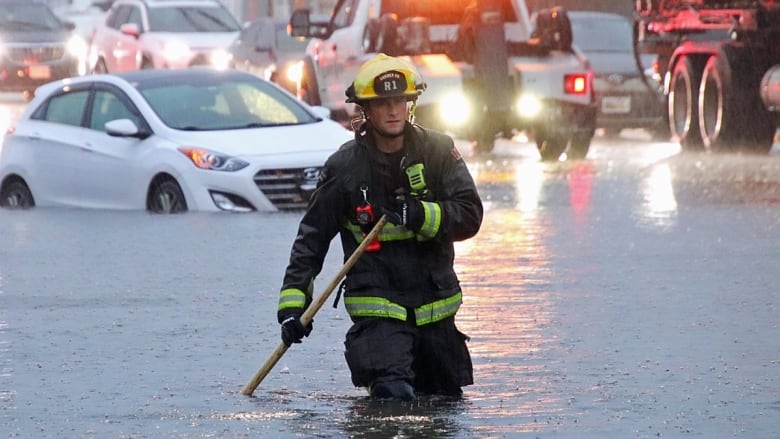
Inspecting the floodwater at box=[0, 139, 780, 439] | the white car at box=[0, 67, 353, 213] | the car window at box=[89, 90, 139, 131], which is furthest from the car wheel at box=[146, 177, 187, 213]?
the car window at box=[89, 90, 139, 131]

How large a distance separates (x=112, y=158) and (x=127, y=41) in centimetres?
1699

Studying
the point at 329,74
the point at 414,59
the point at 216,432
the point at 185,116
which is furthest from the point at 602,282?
the point at 329,74

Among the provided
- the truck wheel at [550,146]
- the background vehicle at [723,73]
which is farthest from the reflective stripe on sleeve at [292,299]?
the background vehicle at [723,73]

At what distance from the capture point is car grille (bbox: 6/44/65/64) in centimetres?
3781

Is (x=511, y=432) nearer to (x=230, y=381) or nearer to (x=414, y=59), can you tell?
(x=230, y=381)

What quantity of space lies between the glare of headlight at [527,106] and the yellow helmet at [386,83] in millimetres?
14403

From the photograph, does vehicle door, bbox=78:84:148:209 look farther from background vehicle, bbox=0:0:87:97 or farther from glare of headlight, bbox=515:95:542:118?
background vehicle, bbox=0:0:87:97

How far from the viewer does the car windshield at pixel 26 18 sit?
39.1 m

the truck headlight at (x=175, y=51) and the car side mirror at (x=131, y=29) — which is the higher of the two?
the car side mirror at (x=131, y=29)

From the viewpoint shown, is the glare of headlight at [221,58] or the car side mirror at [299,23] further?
the glare of headlight at [221,58]

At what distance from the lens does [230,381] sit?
8.44 meters

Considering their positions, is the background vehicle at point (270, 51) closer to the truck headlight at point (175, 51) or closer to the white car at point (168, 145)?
the truck headlight at point (175, 51)

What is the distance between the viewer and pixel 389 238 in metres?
7.34

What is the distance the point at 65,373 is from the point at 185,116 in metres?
8.42
